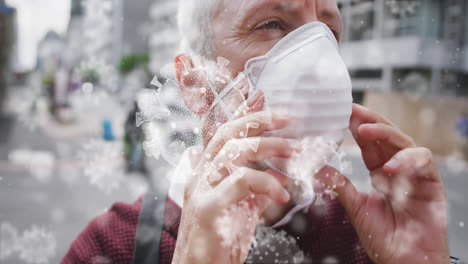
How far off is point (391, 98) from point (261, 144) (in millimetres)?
2004

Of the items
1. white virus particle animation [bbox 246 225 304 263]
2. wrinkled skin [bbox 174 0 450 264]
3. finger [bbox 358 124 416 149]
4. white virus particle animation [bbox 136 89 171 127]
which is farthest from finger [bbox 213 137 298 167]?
white virus particle animation [bbox 246 225 304 263]

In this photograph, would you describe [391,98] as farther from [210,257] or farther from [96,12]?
[210,257]

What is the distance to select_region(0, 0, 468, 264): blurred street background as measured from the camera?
4.91ft

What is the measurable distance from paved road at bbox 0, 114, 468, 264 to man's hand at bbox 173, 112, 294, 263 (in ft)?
2.72

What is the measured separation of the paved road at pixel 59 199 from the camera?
6.10ft

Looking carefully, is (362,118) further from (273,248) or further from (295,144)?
(273,248)

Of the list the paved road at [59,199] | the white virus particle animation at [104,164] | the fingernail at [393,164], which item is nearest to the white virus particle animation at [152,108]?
the fingernail at [393,164]

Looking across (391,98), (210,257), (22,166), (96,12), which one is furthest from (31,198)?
(210,257)

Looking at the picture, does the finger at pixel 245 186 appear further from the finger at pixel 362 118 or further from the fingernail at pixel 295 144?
the finger at pixel 362 118

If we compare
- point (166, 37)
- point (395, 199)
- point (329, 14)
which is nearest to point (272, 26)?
point (329, 14)

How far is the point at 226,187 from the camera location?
0.70 meters

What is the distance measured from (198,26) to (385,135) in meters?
0.58

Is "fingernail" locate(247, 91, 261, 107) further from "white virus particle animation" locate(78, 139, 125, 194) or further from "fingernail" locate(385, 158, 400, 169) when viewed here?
"white virus particle animation" locate(78, 139, 125, 194)

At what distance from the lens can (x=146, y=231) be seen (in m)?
1.11
